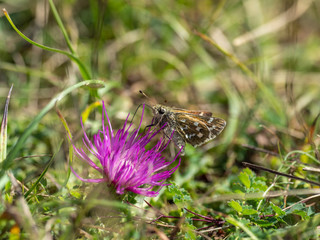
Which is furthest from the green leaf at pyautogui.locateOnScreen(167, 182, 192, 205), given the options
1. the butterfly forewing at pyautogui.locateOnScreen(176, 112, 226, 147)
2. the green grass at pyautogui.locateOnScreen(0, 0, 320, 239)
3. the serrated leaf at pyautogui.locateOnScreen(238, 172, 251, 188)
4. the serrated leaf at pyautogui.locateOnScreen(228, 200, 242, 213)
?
the butterfly forewing at pyautogui.locateOnScreen(176, 112, 226, 147)

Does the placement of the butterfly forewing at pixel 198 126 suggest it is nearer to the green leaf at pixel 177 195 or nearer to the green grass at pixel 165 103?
the green grass at pixel 165 103

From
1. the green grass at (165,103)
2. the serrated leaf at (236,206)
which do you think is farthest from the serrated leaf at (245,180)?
the serrated leaf at (236,206)

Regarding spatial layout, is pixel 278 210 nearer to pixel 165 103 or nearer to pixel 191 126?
pixel 191 126

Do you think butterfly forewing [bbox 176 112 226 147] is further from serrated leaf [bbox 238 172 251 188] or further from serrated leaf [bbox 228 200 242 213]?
serrated leaf [bbox 228 200 242 213]

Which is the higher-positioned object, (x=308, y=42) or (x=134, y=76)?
(x=308, y=42)

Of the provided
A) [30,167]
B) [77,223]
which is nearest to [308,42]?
[30,167]

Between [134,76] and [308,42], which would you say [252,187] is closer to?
[134,76]
